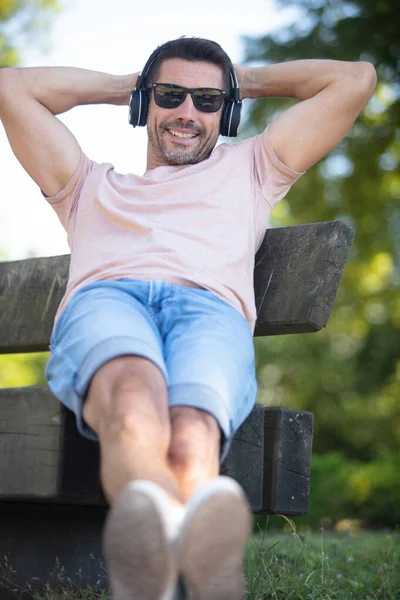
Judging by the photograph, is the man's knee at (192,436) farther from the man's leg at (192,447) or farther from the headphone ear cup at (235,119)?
the headphone ear cup at (235,119)

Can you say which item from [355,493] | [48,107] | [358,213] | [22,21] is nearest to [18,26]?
[22,21]

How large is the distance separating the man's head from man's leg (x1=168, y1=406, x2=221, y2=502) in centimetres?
138

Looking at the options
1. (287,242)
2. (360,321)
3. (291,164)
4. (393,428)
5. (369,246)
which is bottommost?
(393,428)

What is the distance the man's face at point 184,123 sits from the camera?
3.29 meters

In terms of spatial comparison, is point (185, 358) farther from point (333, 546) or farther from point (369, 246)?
point (369, 246)

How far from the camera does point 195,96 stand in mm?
3303

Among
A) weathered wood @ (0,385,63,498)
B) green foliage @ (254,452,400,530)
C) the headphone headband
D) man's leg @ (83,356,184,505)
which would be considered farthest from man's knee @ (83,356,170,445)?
green foliage @ (254,452,400,530)

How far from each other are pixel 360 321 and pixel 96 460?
561 inches

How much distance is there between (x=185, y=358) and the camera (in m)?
2.32

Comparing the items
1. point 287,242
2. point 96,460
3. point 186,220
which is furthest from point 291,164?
point 96,460

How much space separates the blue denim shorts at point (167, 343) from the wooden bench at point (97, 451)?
165 mm

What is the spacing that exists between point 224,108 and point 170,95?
0.21 metres

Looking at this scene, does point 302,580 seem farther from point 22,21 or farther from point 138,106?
point 22,21

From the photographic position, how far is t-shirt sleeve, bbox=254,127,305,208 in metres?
3.20
